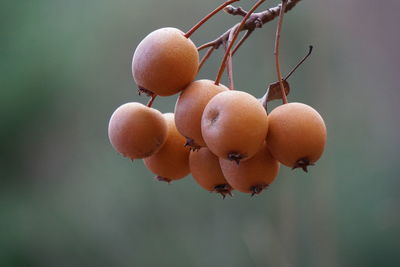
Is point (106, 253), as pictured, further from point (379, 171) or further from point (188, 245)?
point (379, 171)

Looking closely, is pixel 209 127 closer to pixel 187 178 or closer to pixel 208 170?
pixel 208 170

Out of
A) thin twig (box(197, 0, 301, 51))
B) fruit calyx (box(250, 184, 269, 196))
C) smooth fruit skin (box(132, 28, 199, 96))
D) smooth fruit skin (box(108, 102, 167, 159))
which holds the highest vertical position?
thin twig (box(197, 0, 301, 51))

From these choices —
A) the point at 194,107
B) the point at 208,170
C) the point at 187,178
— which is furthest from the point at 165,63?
the point at 187,178

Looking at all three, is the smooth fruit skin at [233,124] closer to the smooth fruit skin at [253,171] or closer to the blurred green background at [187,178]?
the smooth fruit skin at [253,171]

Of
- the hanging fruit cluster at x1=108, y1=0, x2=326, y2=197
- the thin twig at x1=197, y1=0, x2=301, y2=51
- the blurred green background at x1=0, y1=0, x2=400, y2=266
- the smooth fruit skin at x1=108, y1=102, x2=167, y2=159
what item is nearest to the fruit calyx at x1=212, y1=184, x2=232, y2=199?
the hanging fruit cluster at x1=108, y1=0, x2=326, y2=197

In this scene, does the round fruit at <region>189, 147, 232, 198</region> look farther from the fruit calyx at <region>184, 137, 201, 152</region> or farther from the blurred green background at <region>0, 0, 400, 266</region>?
the blurred green background at <region>0, 0, 400, 266</region>

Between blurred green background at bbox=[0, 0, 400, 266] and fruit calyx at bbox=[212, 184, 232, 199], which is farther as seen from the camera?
blurred green background at bbox=[0, 0, 400, 266]

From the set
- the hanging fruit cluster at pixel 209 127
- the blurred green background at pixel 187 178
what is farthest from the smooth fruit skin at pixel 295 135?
the blurred green background at pixel 187 178
